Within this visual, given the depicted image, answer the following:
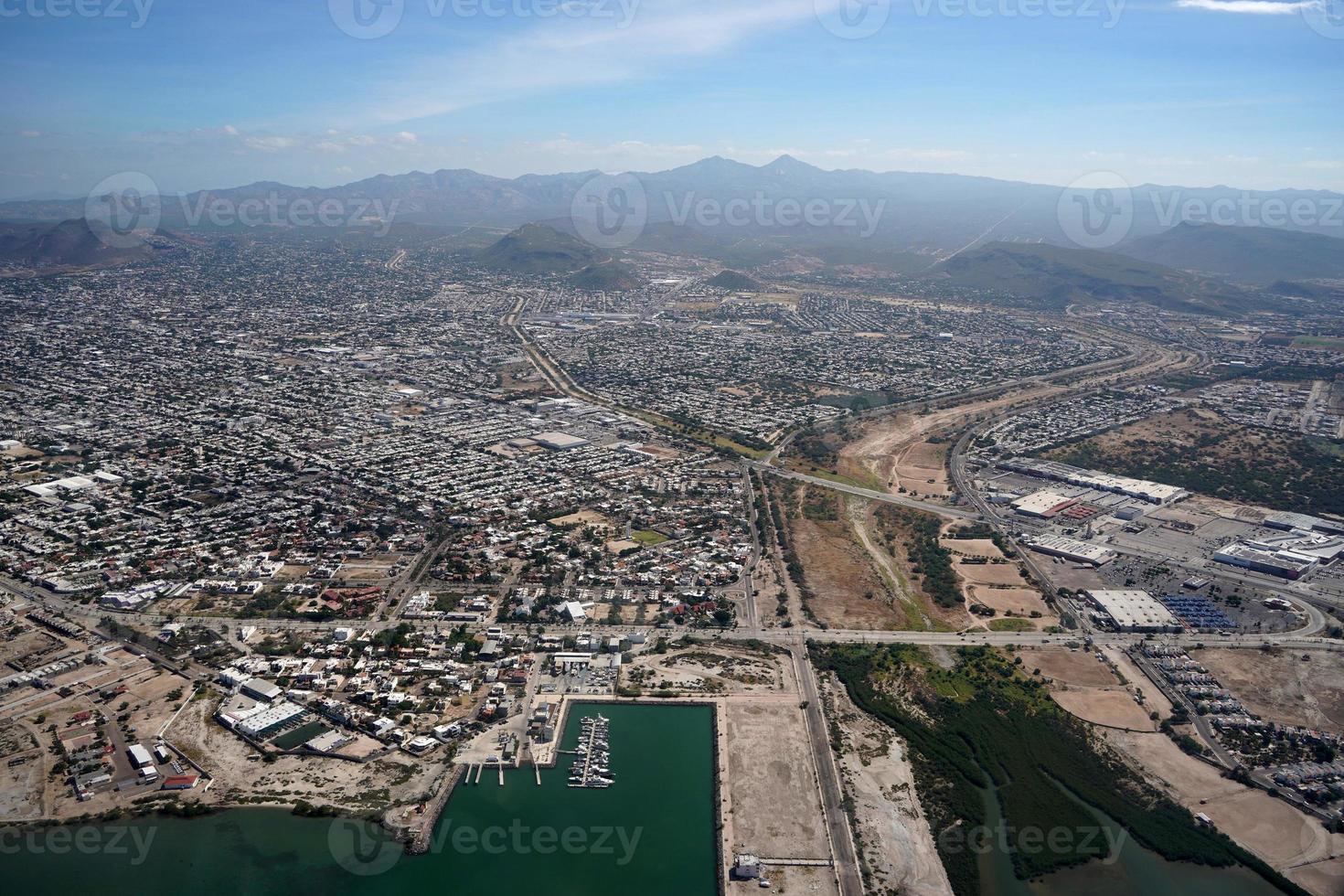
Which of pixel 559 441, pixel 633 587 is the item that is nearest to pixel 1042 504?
pixel 633 587

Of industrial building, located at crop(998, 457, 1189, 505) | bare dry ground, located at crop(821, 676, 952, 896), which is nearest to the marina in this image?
bare dry ground, located at crop(821, 676, 952, 896)

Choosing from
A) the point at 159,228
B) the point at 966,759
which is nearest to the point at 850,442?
the point at 966,759

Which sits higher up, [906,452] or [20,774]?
[906,452]

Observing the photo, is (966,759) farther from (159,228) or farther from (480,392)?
A: (159,228)

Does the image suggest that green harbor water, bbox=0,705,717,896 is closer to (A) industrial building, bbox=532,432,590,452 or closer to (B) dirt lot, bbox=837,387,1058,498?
(B) dirt lot, bbox=837,387,1058,498

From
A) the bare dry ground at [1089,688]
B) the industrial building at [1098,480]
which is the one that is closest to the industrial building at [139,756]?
the bare dry ground at [1089,688]

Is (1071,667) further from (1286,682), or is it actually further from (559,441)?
(559,441)

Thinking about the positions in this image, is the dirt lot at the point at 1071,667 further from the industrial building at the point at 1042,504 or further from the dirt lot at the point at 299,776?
the dirt lot at the point at 299,776
